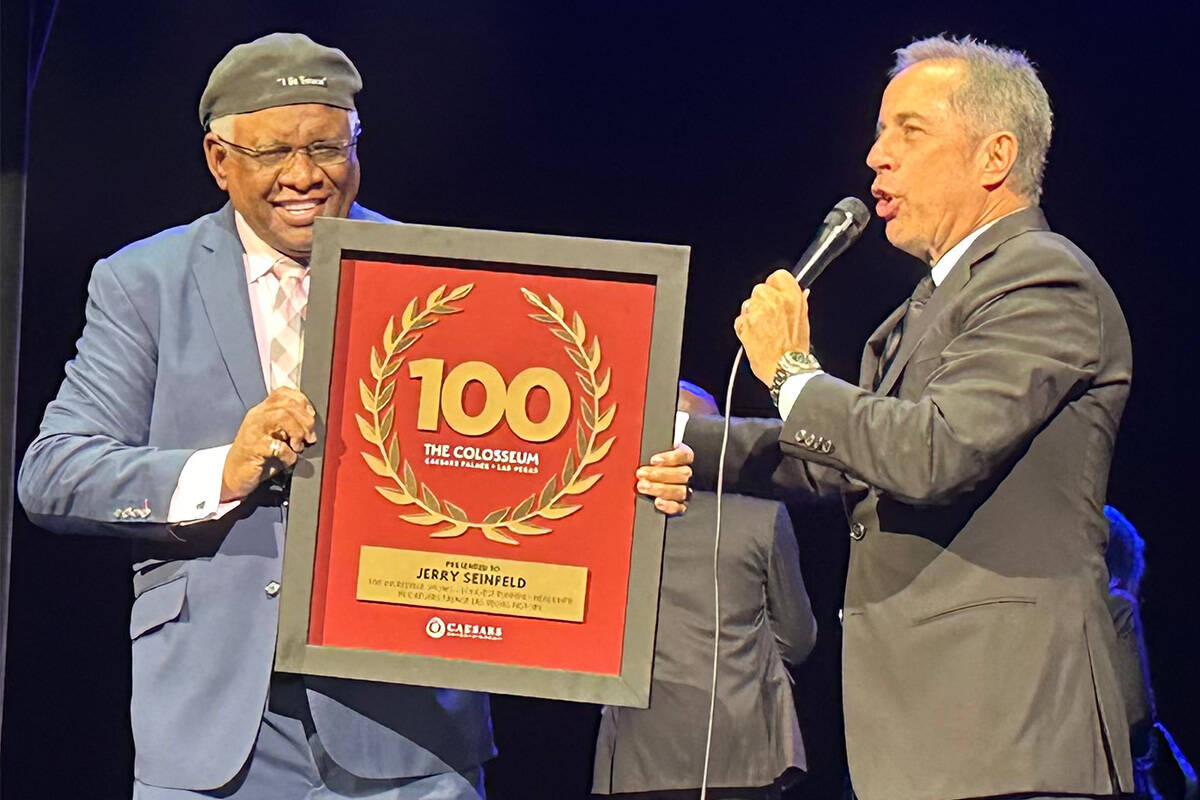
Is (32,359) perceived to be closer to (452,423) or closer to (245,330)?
(245,330)

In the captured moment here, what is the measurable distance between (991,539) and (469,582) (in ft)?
2.42

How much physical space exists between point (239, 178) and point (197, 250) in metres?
0.13

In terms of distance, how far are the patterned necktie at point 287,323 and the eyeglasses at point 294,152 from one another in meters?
0.16

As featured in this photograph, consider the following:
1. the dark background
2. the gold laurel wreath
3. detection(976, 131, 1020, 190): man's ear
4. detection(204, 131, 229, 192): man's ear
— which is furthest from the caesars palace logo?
the dark background

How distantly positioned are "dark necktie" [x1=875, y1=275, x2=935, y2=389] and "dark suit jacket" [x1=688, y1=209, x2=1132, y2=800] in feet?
0.45

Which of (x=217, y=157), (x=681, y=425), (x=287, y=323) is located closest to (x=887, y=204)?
(x=681, y=425)

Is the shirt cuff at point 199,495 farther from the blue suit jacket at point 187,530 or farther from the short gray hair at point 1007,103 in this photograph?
the short gray hair at point 1007,103

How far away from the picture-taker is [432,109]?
4168mm

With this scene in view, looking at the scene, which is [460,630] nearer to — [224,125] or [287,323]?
[287,323]

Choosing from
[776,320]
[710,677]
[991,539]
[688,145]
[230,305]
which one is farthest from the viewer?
[688,145]

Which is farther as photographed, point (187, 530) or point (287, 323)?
point (287, 323)

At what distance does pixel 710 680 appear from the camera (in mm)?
3553

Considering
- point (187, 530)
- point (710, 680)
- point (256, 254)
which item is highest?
point (256, 254)

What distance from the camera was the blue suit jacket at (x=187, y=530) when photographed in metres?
→ 2.44
